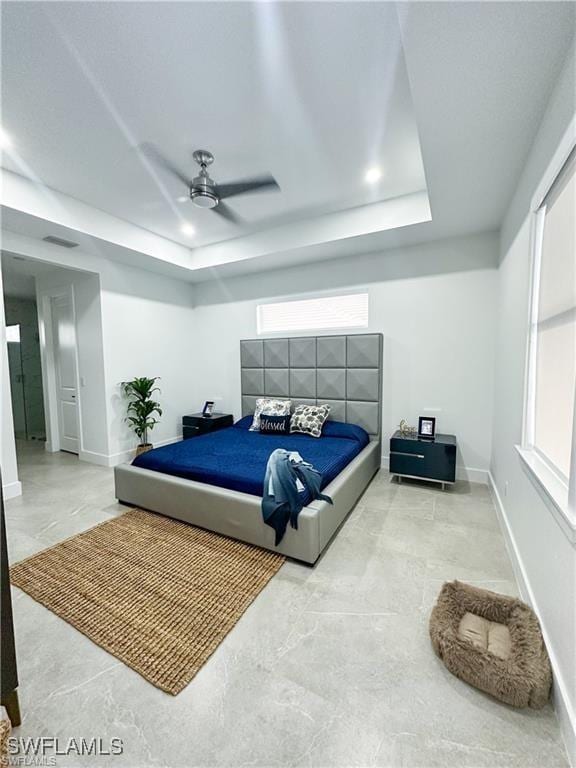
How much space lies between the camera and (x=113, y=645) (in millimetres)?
1567

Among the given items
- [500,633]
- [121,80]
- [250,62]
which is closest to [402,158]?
[250,62]

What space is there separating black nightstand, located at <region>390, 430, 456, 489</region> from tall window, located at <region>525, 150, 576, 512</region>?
1.22 m

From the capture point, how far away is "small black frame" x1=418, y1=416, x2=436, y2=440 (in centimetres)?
A: 344

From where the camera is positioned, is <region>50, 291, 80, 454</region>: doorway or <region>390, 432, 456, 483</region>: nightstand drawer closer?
<region>390, 432, 456, 483</region>: nightstand drawer

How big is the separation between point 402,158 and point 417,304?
1.58m

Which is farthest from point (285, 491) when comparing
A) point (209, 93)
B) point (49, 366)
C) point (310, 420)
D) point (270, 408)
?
point (49, 366)

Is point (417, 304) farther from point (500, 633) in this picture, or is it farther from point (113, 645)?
point (113, 645)

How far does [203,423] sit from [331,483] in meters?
2.71

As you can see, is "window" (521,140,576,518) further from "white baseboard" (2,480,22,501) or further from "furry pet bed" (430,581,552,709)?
"white baseboard" (2,480,22,501)

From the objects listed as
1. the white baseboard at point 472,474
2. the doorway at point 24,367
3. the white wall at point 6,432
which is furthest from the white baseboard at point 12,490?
the white baseboard at point 472,474

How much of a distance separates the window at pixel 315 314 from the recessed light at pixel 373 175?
135 centimetres

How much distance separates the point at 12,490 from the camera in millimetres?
3281

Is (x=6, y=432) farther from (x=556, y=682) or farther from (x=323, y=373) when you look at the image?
(x=556, y=682)

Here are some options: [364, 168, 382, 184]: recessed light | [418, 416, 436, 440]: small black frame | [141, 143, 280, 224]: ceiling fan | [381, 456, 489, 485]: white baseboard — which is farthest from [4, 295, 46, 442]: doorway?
[381, 456, 489, 485]: white baseboard
